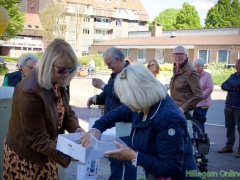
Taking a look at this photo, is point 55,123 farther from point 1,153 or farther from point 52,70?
point 1,153

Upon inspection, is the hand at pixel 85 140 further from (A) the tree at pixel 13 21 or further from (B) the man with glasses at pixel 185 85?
(A) the tree at pixel 13 21

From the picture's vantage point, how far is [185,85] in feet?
18.1

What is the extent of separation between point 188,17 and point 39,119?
70.2m

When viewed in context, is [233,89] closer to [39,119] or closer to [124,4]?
[39,119]

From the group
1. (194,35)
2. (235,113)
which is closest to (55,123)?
(235,113)

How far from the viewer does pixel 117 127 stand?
319 cm

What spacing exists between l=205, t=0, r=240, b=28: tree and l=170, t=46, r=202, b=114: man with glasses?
191 ft

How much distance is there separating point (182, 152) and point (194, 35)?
154 ft

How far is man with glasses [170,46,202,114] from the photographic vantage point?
538 cm

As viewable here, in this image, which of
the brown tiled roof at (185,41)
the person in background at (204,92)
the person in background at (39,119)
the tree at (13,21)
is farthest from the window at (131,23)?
the person in background at (39,119)

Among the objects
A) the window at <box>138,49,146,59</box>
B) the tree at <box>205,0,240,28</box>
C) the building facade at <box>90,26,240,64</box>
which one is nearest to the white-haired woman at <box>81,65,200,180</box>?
the building facade at <box>90,26,240,64</box>

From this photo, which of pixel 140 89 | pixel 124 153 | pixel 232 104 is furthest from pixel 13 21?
pixel 124 153

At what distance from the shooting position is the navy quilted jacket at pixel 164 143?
Result: 2090 millimetres

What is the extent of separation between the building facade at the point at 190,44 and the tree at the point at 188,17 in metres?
17.8
